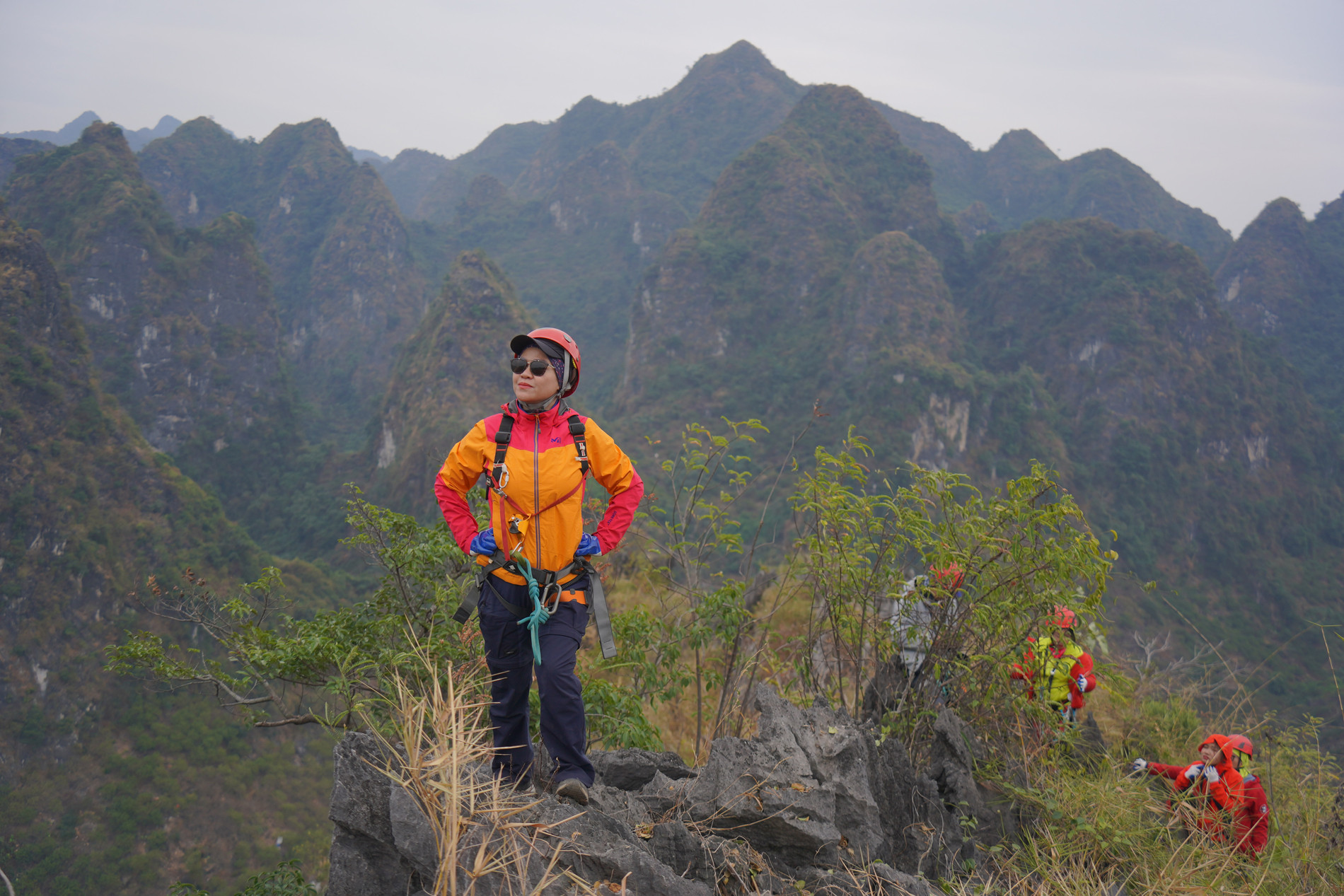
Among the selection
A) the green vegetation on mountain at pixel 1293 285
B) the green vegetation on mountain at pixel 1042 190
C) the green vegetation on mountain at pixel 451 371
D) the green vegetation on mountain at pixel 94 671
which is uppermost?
the green vegetation on mountain at pixel 1042 190

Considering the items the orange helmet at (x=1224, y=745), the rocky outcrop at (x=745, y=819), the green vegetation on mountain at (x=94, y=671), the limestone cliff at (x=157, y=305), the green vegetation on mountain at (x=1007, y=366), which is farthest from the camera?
the limestone cliff at (x=157, y=305)

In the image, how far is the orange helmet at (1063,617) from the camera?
2.83m

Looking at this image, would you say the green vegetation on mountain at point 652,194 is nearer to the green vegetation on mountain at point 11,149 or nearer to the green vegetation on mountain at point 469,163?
the green vegetation on mountain at point 469,163

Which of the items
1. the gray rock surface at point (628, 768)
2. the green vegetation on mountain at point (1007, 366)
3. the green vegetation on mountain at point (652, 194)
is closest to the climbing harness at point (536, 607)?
the gray rock surface at point (628, 768)

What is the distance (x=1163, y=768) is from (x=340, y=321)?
270ft

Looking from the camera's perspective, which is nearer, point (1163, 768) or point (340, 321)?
point (1163, 768)

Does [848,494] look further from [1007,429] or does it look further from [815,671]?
[1007,429]

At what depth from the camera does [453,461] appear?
2.32 m

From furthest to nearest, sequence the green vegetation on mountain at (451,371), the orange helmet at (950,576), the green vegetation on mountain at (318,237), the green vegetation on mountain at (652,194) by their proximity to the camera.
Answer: the green vegetation on mountain at (652,194) → the green vegetation on mountain at (318,237) → the green vegetation on mountain at (451,371) → the orange helmet at (950,576)

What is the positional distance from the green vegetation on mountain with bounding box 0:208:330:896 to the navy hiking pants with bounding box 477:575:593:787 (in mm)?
11619

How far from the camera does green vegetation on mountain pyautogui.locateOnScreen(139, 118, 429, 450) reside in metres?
72.2

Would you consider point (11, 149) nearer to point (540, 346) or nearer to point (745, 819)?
point (540, 346)

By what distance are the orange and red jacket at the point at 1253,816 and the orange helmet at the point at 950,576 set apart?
5.88 feet

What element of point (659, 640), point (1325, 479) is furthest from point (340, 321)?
point (1325, 479)
